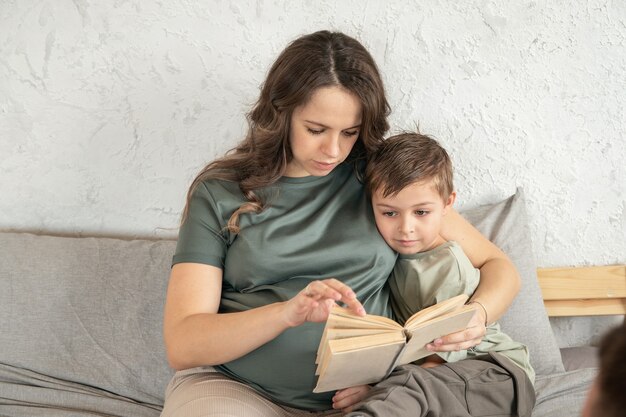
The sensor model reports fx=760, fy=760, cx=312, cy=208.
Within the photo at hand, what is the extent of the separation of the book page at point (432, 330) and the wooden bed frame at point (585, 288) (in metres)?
0.88

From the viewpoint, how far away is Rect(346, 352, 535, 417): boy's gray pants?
62.4 inches

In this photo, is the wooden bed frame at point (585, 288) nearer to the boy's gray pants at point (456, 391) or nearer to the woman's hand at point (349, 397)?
the boy's gray pants at point (456, 391)

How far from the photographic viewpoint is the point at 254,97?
2396 mm

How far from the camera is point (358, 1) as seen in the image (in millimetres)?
2332

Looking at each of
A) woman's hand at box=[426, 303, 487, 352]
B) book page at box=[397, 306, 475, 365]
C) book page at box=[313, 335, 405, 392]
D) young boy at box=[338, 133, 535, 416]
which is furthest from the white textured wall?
book page at box=[313, 335, 405, 392]

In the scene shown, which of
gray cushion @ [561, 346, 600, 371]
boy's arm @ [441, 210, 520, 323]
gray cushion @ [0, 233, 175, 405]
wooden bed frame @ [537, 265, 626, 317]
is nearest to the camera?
boy's arm @ [441, 210, 520, 323]

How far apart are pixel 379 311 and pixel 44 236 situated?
3.63ft

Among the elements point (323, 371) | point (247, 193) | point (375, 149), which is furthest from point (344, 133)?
point (323, 371)

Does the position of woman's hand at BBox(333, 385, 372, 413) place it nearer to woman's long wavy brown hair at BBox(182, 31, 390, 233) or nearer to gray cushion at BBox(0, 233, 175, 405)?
woman's long wavy brown hair at BBox(182, 31, 390, 233)

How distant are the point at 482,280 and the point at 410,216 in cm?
29

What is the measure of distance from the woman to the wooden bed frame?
54 centimetres

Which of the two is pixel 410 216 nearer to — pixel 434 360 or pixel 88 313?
pixel 434 360

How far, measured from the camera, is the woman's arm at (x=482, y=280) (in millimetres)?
1758

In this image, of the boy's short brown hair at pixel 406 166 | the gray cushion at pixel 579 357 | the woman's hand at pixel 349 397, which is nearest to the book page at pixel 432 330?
the woman's hand at pixel 349 397
